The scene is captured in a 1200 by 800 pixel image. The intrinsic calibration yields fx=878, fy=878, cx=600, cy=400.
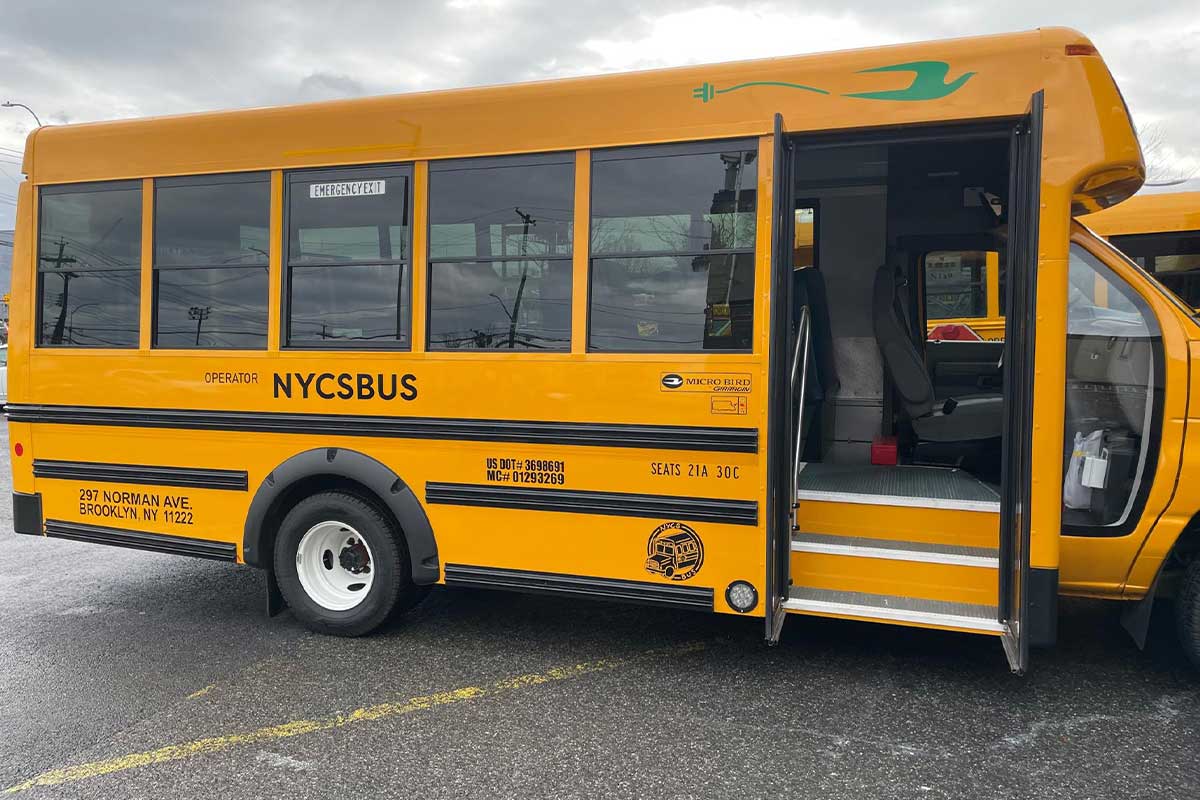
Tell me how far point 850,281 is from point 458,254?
2.86 meters

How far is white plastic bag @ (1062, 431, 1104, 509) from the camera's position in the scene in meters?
3.70

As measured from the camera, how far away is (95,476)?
15.5 ft

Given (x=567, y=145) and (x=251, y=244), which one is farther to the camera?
(x=251, y=244)

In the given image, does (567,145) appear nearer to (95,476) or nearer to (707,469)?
(707,469)

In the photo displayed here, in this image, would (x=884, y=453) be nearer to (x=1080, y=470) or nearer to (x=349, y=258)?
(x=1080, y=470)

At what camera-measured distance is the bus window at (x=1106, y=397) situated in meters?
3.59

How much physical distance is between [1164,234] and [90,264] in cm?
719

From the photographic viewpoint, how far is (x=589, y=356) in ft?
12.5

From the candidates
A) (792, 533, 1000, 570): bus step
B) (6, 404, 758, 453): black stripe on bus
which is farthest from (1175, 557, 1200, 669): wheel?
(6, 404, 758, 453): black stripe on bus

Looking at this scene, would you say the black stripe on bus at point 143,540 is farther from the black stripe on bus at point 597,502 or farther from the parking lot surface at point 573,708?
the black stripe on bus at point 597,502

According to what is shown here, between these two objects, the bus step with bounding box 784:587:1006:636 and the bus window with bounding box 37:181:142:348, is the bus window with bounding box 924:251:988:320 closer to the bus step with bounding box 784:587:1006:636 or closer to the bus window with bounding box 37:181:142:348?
the bus step with bounding box 784:587:1006:636

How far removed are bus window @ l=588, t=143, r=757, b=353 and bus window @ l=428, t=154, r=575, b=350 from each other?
0.17 meters

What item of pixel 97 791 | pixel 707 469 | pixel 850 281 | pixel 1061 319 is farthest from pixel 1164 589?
pixel 97 791

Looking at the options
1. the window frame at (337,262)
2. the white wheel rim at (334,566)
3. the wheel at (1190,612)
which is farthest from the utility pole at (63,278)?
the wheel at (1190,612)
